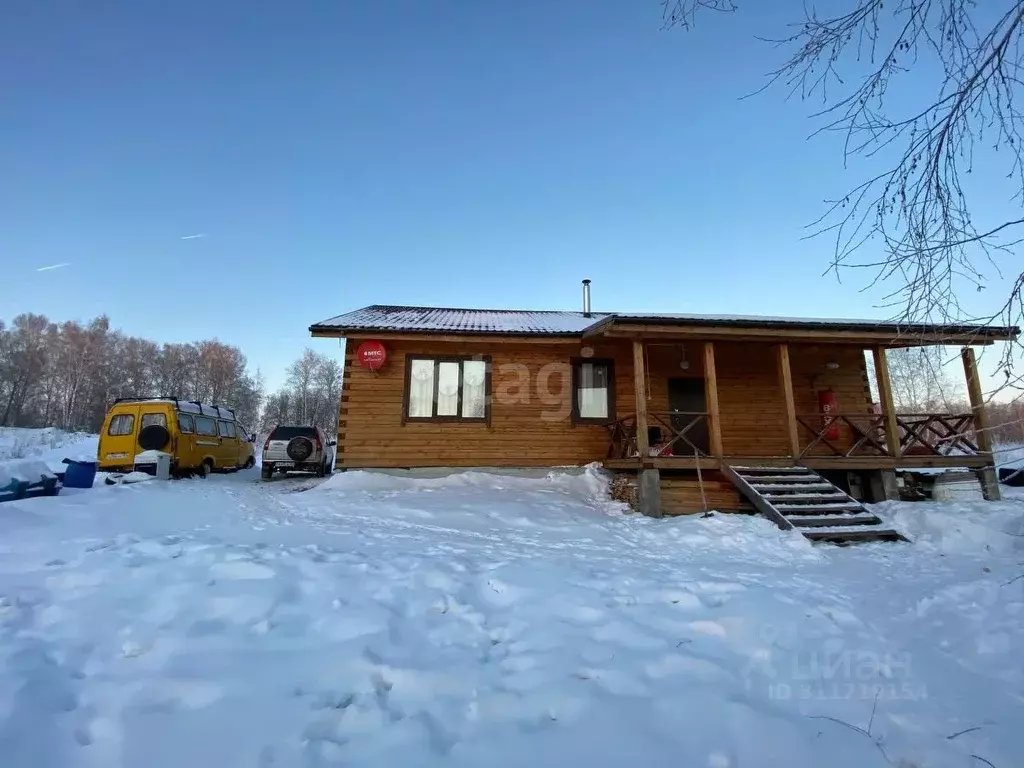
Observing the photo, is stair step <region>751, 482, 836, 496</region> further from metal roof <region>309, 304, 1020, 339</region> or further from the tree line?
the tree line

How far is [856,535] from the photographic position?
6039 mm

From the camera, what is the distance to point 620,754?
1898 millimetres

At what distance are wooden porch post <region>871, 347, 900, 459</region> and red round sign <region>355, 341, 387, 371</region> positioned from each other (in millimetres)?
10193

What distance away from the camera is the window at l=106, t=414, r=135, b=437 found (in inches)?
456

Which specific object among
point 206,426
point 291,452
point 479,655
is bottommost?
point 479,655

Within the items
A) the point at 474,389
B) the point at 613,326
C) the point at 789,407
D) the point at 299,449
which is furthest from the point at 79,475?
the point at 789,407

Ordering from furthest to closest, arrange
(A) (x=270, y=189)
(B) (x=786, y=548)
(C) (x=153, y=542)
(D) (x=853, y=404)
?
1. (A) (x=270, y=189)
2. (D) (x=853, y=404)
3. (B) (x=786, y=548)
4. (C) (x=153, y=542)

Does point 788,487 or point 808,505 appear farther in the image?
point 788,487

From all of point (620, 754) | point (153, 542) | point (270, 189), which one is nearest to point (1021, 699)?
point (620, 754)

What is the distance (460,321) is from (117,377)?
→ 42.5 metres

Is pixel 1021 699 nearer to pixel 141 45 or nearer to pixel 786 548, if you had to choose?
pixel 786 548

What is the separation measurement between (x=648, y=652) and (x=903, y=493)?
9.58 metres

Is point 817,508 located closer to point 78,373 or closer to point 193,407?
point 193,407

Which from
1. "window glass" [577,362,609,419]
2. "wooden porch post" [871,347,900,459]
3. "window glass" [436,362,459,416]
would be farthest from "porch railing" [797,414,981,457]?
A: "window glass" [436,362,459,416]
